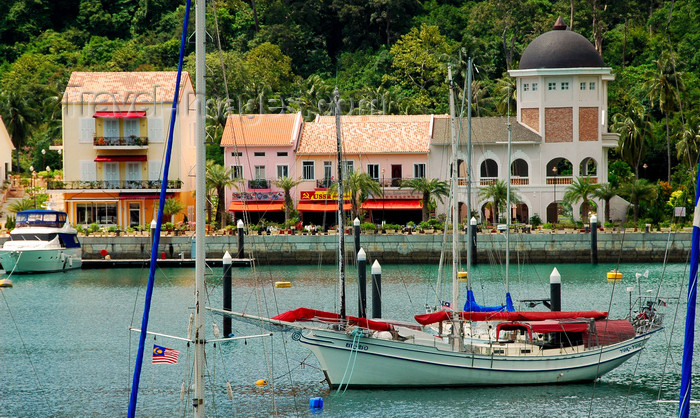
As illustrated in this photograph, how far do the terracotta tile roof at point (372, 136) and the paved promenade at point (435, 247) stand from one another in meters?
11.4

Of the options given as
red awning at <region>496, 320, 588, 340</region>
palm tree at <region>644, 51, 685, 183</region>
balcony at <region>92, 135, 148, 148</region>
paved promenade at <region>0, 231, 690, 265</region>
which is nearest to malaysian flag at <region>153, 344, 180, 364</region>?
red awning at <region>496, 320, 588, 340</region>

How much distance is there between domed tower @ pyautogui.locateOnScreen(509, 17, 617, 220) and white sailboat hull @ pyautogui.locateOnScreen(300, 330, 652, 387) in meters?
44.0

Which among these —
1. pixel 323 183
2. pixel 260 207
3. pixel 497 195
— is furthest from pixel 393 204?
pixel 260 207

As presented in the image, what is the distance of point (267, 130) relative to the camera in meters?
79.9

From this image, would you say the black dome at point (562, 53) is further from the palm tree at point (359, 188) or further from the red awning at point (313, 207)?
the red awning at point (313, 207)

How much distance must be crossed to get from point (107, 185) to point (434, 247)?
2604 centimetres

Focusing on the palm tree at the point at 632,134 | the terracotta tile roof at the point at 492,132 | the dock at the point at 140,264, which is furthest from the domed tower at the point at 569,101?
the dock at the point at 140,264

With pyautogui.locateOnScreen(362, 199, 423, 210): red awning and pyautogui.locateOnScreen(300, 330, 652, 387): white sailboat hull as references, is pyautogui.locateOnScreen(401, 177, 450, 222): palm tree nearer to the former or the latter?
pyautogui.locateOnScreen(362, 199, 423, 210): red awning

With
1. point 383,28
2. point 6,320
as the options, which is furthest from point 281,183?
point 383,28

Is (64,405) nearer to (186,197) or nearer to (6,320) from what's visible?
(6,320)

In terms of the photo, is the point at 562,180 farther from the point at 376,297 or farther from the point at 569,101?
the point at 376,297

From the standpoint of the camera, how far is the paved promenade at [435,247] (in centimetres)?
6581

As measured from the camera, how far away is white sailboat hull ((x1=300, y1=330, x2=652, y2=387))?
1238 inches

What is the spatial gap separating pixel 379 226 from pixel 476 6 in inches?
1469
